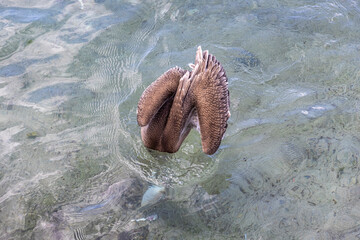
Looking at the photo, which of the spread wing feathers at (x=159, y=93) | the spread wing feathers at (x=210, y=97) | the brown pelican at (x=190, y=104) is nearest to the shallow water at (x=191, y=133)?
the brown pelican at (x=190, y=104)

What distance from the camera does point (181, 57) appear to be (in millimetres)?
7352

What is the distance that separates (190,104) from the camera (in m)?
4.53

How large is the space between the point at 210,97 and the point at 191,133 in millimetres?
1727

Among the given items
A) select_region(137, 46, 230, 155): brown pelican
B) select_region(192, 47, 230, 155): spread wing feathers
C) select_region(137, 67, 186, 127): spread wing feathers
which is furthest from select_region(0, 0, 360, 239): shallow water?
select_region(192, 47, 230, 155): spread wing feathers

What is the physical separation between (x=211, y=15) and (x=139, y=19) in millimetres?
1715

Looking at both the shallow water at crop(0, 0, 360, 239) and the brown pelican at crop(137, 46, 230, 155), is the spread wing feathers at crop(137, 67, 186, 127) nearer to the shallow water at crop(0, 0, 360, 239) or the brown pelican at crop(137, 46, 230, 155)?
the brown pelican at crop(137, 46, 230, 155)

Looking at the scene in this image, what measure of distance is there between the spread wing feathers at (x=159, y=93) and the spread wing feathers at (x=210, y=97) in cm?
32

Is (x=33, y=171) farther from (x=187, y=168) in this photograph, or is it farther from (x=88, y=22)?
(x=88, y=22)

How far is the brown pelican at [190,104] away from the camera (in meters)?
4.36

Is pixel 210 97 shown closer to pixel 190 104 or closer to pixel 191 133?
pixel 190 104

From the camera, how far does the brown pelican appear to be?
436 centimetres

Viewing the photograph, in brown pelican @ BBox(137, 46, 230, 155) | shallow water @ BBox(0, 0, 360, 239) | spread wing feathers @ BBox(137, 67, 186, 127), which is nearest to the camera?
brown pelican @ BBox(137, 46, 230, 155)

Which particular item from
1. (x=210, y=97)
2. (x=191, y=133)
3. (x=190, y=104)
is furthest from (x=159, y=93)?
(x=191, y=133)

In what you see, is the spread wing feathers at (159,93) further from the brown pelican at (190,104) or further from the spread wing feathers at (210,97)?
the spread wing feathers at (210,97)
